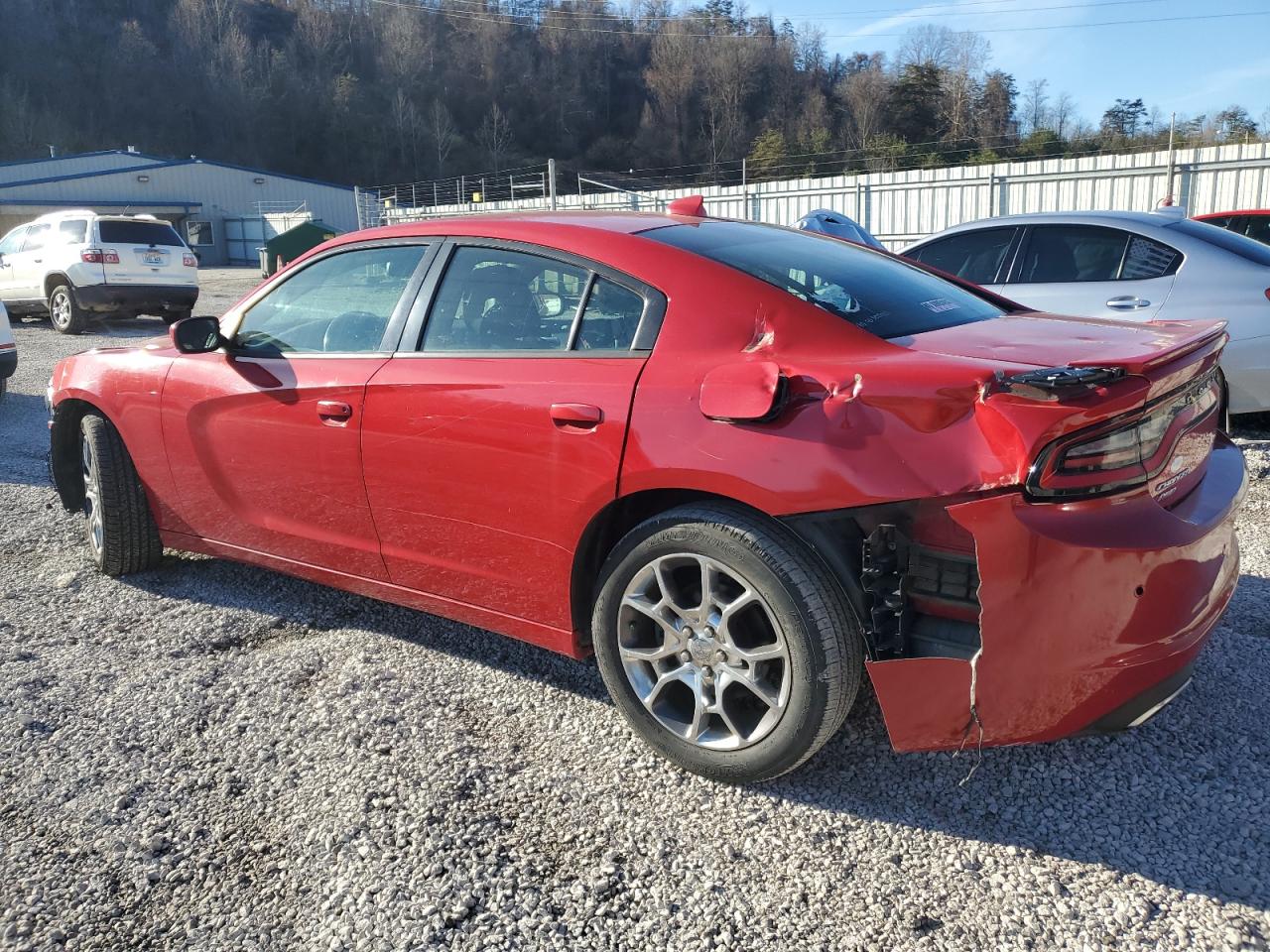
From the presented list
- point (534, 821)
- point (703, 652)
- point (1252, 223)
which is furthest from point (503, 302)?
point (1252, 223)

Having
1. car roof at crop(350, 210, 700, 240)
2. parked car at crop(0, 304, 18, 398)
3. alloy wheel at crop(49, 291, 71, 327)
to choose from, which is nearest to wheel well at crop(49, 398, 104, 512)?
car roof at crop(350, 210, 700, 240)

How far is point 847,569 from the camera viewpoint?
238 centimetres

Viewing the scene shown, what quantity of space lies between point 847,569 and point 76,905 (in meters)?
1.96

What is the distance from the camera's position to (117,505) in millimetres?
4215

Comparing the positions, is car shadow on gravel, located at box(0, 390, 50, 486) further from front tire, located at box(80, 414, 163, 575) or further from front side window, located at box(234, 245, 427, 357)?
front side window, located at box(234, 245, 427, 357)

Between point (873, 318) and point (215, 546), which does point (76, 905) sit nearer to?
point (215, 546)

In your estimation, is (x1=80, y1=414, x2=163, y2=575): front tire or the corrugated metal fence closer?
(x1=80, y1=414, x2=163, y2=575): front tire

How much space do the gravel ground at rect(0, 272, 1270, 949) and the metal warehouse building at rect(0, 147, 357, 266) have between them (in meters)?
42.1

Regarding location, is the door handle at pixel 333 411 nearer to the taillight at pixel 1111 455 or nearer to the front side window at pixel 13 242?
the taillight at pixel 1111 455

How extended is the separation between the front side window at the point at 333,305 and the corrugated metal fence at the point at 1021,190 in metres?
12.8

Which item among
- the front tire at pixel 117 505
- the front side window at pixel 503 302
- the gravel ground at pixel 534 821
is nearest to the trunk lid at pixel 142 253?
the front tire at pixel 117 505

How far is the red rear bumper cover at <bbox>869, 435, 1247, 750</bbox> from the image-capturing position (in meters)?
2.14

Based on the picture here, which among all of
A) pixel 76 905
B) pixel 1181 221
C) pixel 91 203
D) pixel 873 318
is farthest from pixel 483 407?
pixel 91 203

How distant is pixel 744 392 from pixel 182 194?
52791mm
